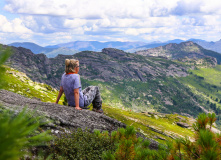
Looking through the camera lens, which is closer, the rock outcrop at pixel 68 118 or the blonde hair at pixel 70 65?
the rock outcrop at pixel 68 118

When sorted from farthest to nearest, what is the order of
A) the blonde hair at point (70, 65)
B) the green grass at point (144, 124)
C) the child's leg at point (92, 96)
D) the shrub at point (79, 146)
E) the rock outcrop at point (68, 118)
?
the green grass at point (144, 124) → the child's leg at point (92, 96) → the blonde hair at point (70, 65) → the rock outcrop at point (68, 118) → the shrub at point (79, 146)

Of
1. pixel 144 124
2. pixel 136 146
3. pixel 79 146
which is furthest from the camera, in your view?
pixel 144 124

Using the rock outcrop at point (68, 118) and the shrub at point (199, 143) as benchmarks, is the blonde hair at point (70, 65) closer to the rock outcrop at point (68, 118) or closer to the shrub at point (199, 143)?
the rock outcrop at point (68, 118)

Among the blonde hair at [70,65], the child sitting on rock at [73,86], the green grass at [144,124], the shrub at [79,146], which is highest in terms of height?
the blonde hair at [70,65]

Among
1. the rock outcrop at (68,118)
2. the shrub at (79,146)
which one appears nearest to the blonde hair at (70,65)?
the rock outcrop at (68,118)

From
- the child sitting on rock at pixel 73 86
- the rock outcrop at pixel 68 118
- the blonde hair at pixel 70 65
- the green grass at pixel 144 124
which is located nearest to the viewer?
the rock outcrop at pixel 68 118

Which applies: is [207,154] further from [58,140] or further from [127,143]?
[58,140]

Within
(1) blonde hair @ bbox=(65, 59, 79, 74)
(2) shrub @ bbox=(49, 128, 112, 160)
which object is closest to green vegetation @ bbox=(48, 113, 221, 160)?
(2) shrub @ bbox=(49, 128, 112, 160)

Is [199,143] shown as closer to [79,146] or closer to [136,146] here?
[136,146]

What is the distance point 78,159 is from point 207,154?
604 centimetres

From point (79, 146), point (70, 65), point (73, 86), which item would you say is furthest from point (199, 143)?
point (70, 65)

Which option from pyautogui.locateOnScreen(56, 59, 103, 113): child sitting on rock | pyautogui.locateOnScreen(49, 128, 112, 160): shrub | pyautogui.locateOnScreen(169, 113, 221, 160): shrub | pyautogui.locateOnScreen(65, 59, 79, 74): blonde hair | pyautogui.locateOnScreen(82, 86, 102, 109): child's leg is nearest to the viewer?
pyautogui.locateOnScreen(169, 113, 221, 160): shrub

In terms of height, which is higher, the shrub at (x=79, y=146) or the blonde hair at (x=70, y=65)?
the blonde hair at (x=70, y=65)

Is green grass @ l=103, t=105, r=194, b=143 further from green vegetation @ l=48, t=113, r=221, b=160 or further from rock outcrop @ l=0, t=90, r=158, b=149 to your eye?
green vegetation @ l=48, t=113, r=221, b=160
